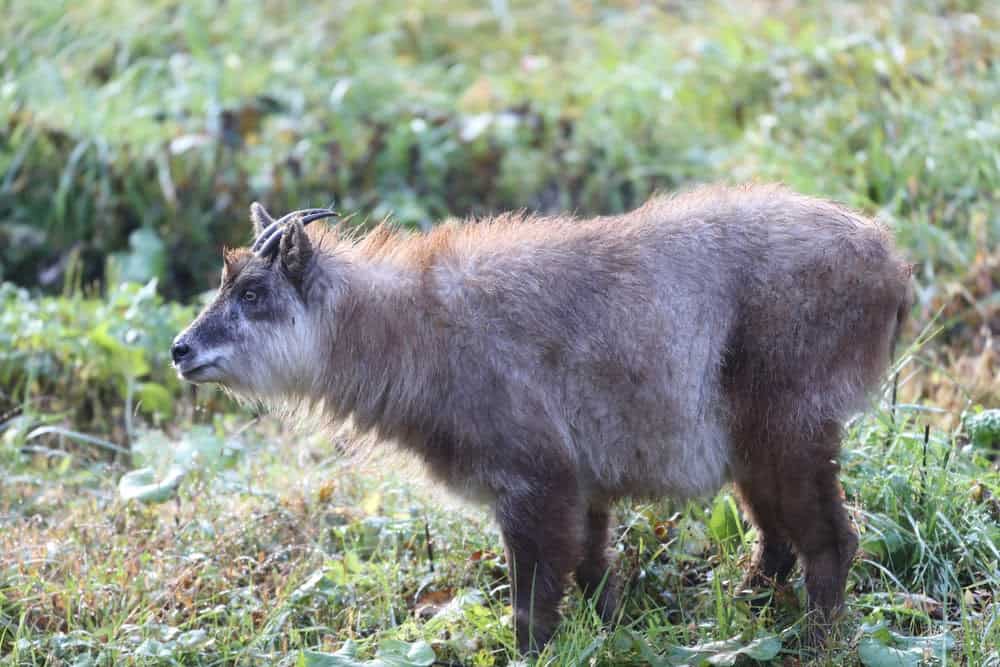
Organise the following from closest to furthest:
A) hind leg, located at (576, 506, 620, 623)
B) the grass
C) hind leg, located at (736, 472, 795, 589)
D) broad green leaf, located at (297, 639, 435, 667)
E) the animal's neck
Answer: broad green leaf, located at (297, 639, 435, 667)
the animal's neck
the grass
hind leg, located at (736, 472, 795, 589)
hind leg, located at (576, 506, 620, 623)

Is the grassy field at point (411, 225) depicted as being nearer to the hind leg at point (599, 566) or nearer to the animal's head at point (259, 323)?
the hind leg at point (599, 566)

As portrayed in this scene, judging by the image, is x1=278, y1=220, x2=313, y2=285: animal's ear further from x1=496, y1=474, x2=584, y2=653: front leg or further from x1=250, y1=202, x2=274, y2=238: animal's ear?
x1=496, y1=474, x2=584, y2=653: front leg

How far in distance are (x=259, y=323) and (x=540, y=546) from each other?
4.13ft

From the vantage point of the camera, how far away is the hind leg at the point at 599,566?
4996mm

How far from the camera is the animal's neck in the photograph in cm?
464

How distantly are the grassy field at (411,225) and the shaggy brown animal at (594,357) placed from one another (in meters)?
0.37

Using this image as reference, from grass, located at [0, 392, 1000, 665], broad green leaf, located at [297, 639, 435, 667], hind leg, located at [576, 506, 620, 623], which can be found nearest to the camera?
broad green leaf, located at [297, 639, 435, 667]

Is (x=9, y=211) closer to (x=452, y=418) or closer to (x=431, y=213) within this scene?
(x=431, y=213)

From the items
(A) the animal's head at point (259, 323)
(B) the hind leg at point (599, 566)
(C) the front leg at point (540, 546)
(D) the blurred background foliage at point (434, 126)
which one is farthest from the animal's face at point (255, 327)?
(D) the blurred background foliage at point (434, 126)

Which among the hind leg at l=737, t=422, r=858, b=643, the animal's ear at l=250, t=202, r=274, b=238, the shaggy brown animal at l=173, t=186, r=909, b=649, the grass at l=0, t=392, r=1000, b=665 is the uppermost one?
the animal's ear at l=250, t=202, r=274, b=238

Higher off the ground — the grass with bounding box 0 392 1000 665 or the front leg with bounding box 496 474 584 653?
the front leg with bounding box 496 474 584 653

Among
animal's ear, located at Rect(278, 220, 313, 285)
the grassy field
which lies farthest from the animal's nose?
the grassy field

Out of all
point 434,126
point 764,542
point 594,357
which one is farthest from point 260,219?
point 434,126

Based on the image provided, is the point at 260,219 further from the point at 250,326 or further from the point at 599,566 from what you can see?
the point at 599,566
